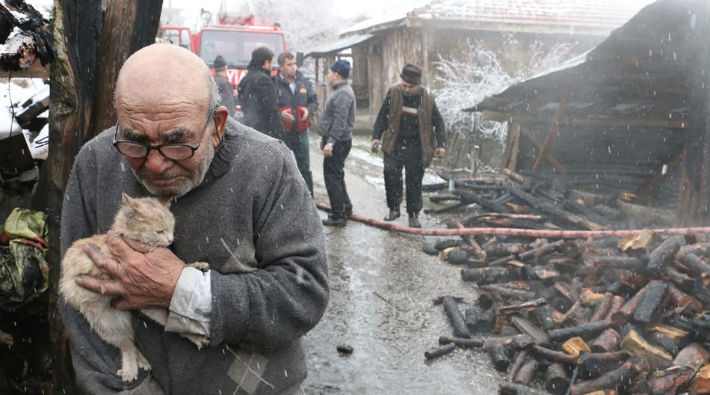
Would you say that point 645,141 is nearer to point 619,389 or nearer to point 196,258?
point 619,389

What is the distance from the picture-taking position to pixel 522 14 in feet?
71.5

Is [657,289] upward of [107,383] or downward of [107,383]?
downward

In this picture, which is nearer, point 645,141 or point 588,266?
point 588,266

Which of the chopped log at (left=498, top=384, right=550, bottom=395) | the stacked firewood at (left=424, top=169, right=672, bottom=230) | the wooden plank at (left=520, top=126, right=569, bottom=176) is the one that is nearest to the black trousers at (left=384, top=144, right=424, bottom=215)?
the stacked firewood at (left=424, top=169, right=672, bottom=230)

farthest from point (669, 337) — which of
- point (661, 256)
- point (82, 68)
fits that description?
point (82, 68)

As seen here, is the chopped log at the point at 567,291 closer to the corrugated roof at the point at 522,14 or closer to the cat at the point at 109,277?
the cat at the point at 109,277

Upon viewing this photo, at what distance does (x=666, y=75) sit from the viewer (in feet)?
29.4

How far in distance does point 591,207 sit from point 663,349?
177 inches

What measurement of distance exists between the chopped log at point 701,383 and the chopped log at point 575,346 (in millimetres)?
815

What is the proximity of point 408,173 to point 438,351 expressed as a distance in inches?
159

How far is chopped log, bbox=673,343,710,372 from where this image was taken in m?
4.66

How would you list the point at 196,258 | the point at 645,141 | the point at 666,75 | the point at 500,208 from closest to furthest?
the point at 196,258
the point at 666,75
the point at 500,208
the point at 645,141

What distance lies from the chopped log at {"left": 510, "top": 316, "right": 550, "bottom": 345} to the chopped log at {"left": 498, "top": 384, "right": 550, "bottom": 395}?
0.76 m

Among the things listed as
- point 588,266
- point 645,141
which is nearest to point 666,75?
point 645,141
